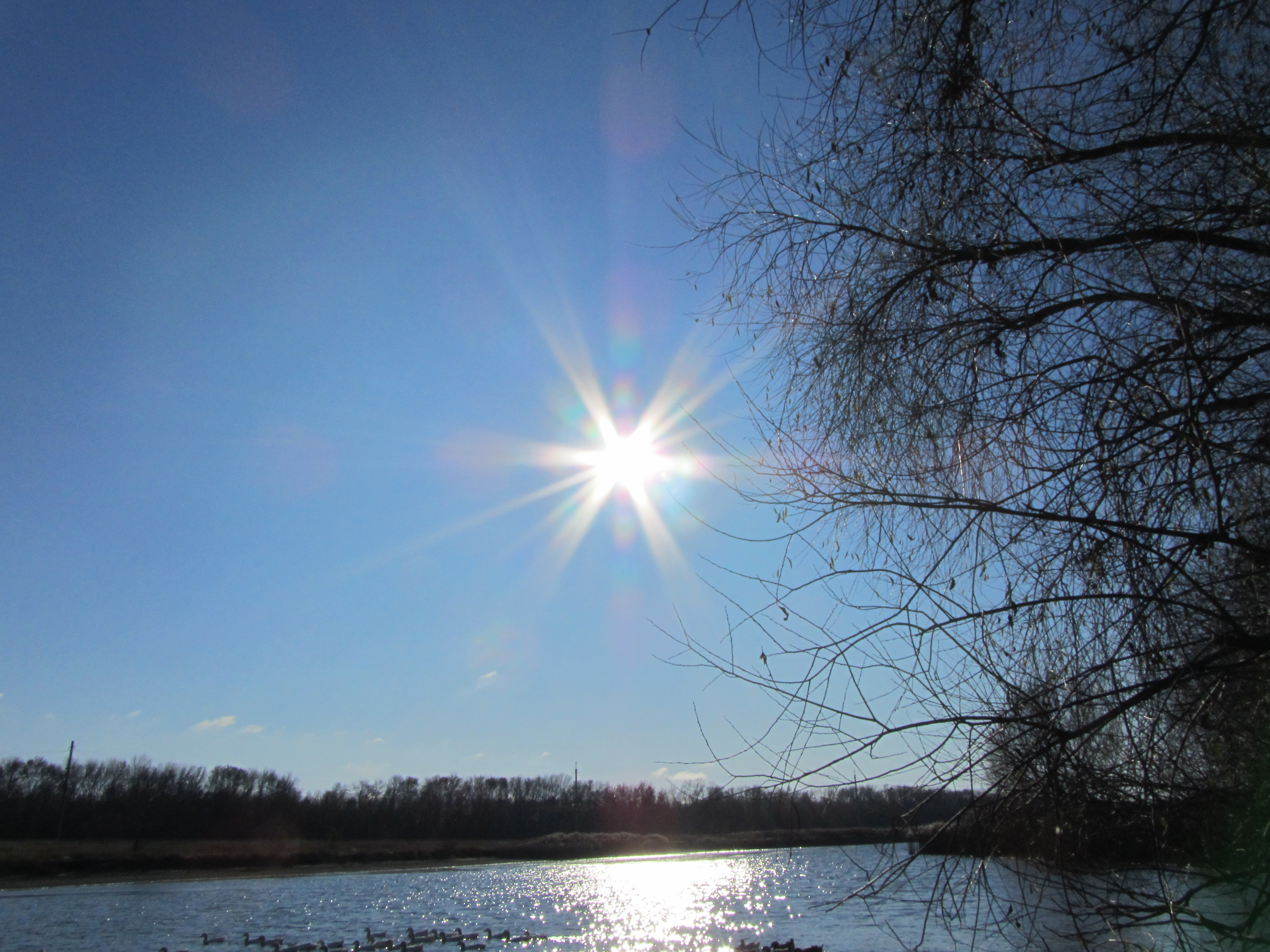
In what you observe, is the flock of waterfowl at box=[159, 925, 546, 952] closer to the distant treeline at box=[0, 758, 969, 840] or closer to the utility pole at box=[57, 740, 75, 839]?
the distant treeline at box=[0, 758, 969, 840]

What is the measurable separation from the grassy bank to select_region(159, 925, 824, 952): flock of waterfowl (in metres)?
7.39

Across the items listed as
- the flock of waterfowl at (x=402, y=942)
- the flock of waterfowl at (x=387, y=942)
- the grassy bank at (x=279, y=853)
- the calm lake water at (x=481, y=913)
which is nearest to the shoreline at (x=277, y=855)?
the grassy bank at (x=279, y=853)

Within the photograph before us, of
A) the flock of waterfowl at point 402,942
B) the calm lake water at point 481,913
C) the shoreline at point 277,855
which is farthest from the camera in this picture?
the shoreline at point 277,855

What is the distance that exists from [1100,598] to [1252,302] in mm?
860

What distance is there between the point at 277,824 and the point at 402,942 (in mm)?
45569

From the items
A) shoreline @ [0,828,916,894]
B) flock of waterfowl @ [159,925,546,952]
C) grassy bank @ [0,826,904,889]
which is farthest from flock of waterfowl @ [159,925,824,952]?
grassy bank @ [0,826,904,889]

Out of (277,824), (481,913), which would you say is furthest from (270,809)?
(481,913)

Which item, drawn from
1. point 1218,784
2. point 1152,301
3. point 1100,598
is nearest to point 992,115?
point 1152,301

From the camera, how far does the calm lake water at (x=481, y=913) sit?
2027cm

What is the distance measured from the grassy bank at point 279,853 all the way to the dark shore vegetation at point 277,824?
10 cm

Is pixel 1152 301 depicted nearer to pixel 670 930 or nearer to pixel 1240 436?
pixel 1240 436

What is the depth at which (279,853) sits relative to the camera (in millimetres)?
51000

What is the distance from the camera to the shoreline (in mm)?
39438

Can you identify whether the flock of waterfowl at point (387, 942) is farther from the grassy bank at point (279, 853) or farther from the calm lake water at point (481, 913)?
the grassy bank at point (279, 853)
